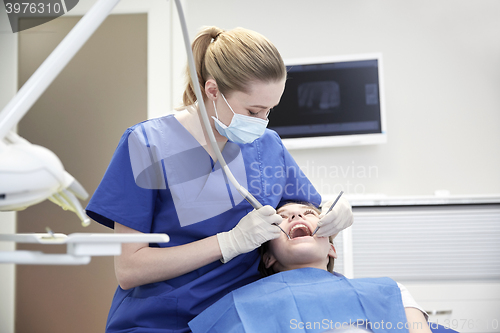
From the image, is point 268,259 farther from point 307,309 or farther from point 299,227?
point 307,309

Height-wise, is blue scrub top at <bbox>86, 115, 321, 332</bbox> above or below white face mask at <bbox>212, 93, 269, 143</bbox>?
below

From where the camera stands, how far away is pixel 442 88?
256 centimetres

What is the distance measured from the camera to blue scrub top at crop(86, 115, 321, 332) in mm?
1063

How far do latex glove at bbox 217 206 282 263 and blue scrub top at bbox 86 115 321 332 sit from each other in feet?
0.29

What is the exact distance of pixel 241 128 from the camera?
46.4 inches

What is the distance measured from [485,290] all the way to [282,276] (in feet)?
4.50

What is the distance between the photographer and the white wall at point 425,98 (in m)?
2.52

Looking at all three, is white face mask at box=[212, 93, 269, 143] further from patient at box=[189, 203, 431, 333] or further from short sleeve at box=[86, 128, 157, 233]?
patient at box=[189, 203, 431, 333]

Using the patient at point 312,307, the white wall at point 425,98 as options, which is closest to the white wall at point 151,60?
the white wall at point 425,98

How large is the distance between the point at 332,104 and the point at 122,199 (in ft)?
5.87

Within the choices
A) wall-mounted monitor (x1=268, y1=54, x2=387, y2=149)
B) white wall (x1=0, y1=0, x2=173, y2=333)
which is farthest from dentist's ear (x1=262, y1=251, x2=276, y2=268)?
white wall (x1=0, y1=0, x2=173, y2=333)

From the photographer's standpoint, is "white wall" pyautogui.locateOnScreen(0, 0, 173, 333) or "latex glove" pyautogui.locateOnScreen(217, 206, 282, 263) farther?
"white wall" pyautogui.locateOnScreen(0, 0, 173, 333)

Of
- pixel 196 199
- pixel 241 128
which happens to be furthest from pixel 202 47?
pixel 196 199

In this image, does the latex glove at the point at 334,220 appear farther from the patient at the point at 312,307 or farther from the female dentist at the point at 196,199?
the patient at the point at 312,307
